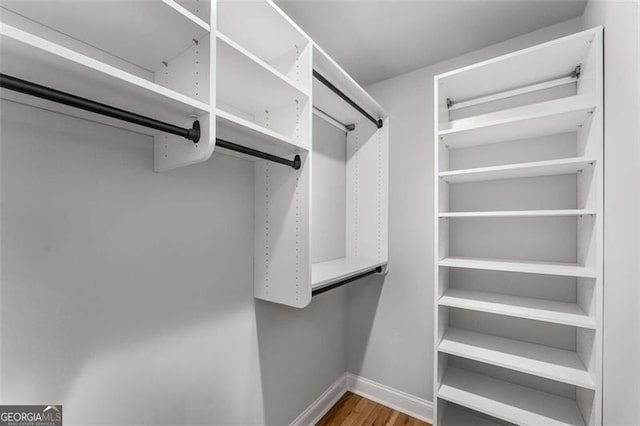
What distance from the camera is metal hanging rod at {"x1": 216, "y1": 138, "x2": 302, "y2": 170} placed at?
3.46ft

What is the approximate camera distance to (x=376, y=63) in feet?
6.75

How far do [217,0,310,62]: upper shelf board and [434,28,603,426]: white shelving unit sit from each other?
953 mm

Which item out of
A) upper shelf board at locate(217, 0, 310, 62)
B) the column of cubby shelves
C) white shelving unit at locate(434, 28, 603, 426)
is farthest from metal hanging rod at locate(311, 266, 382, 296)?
upper shelf board at locate(217, 0, 310, 62)

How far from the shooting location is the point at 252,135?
46.0 inches

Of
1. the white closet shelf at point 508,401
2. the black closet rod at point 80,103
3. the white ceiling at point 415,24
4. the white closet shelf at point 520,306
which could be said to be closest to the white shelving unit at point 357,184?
the white ceiling at point 415,24

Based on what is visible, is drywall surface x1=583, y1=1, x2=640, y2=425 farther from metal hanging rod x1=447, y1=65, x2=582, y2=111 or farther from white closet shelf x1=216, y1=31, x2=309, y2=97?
white closet shelf x1=216, y1=31, x2=309, y2=97

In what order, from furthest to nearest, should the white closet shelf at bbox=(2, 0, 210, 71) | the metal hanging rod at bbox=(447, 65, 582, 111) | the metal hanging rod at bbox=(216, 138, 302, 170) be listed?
the metal hanging rod at bbox=(447, 65, 582, 111)
the metal hanging rod at bbox=(216, 138, 302, 170)
the white closet shelf at bbox=(2, 0, 210, 71)

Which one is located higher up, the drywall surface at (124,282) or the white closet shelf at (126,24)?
the white closet shelf at (126,24)

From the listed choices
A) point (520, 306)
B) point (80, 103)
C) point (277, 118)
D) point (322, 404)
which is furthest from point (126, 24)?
point (322, 404)

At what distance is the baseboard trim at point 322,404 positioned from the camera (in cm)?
192

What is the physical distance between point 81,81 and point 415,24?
1.67m

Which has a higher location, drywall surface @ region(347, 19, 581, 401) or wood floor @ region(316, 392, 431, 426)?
drywall surface @ region(347, 19, 581, 401)

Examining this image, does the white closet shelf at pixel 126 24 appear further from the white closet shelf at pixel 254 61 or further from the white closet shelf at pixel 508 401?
the white closet shelf at pixel 508 401

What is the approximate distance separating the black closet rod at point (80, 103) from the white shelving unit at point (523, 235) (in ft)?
4.60
